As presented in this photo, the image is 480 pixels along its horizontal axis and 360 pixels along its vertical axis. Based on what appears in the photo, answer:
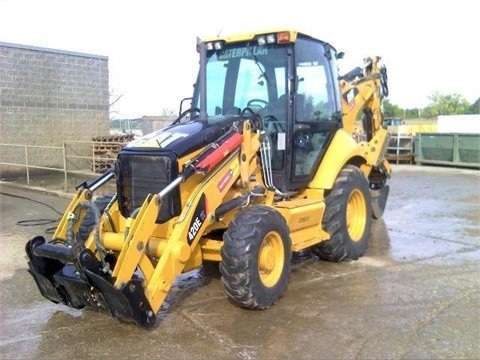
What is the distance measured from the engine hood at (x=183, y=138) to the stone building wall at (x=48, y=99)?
11.3 m

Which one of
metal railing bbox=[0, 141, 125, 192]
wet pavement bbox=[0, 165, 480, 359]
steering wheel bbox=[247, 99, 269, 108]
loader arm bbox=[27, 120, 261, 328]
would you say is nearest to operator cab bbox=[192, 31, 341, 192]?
steering wheel bbox=[247, 99, 269, 108]

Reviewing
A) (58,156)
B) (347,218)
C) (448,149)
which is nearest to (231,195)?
(347,218)

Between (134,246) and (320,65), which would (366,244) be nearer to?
(320,65)

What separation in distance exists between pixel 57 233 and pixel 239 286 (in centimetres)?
179

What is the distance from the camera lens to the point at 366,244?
21.8 ft

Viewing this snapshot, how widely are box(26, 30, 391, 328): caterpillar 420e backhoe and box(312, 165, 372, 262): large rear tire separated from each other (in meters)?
0.01

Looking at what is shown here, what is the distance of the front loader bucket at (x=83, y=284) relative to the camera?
13.1ft

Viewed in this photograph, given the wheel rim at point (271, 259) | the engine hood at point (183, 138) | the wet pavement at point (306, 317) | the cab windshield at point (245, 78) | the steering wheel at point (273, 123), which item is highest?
the cab windshield at point (245, 78)

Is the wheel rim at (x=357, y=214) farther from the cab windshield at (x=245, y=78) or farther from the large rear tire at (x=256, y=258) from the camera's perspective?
Answer: the large rear tire at (x=256, y=258)

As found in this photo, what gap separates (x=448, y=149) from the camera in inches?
694

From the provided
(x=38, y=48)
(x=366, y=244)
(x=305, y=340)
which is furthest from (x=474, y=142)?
(x=305, y=340)

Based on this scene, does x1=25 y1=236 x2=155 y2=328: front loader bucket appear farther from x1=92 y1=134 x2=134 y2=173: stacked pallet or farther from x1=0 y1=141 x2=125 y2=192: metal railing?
x1=92 y1=134 x2=134 y2=173: stacked pallet

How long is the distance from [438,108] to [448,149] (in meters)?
43.4

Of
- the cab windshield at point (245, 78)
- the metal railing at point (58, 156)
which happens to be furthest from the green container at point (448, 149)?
the cab windshield at point (245, 78)
